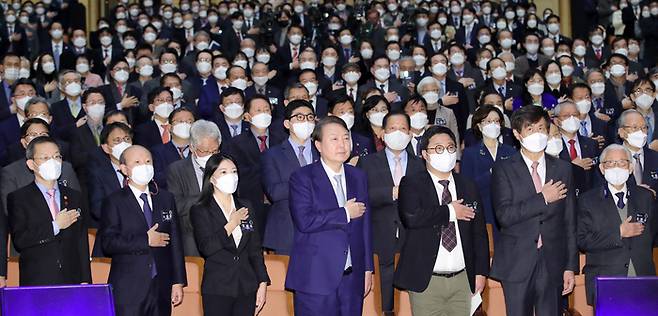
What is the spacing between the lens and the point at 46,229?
22.9ft

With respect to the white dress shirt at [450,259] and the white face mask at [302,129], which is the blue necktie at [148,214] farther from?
the white dress shirt at [450,259]

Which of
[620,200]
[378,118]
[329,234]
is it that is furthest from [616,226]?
[378,118]

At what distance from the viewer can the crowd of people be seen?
259 inches

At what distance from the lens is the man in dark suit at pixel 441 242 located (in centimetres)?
653

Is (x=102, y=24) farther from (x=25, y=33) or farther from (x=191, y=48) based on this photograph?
(x=191, y=48)

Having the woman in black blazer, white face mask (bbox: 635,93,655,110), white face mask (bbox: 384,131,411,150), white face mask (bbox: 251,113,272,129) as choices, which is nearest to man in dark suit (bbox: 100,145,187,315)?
the woman in black blazer

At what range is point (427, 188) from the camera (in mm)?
6652

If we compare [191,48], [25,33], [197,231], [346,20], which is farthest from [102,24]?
[197,231]

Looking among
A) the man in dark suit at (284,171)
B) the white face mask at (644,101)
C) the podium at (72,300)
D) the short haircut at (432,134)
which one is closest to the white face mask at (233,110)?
the man in dark suit at (284,171)

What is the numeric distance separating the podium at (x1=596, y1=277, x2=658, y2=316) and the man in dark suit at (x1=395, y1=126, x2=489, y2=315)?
1.61 m

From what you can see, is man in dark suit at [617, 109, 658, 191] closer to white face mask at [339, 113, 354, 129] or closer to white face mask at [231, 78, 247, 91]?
white face mask at [339, 113, 354, 129]

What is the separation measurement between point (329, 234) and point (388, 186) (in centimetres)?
147

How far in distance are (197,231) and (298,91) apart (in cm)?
376

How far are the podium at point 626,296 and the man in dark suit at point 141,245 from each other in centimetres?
289
